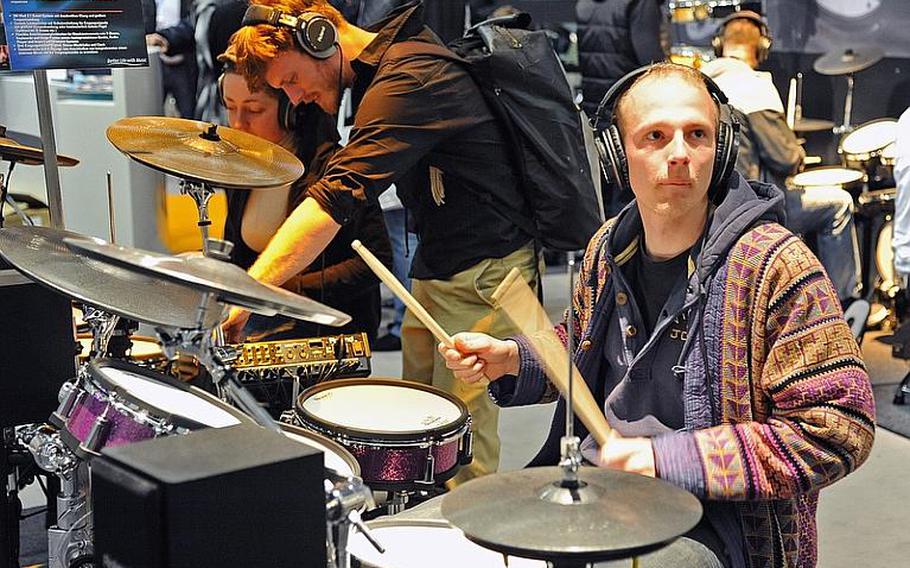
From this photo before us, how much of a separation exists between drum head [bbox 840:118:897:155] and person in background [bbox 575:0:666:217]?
3.32ft

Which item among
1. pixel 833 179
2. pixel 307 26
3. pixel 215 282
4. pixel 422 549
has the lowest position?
pixel 833 179

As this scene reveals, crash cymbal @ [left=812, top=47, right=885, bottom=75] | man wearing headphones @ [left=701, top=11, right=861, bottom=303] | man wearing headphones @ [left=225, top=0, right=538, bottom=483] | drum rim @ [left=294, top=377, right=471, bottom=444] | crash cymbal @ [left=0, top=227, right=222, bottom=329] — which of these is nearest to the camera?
crash cymbal @ [left=0, top=227, right=222, bottom=329]

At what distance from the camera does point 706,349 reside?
199 centimetres

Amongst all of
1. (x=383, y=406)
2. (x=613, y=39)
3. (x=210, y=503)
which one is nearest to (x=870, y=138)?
(x=613, y=39)

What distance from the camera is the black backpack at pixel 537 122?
3023mm

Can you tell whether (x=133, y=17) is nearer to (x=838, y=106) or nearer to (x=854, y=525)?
(x=854, y=525)

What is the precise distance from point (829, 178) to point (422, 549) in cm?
383

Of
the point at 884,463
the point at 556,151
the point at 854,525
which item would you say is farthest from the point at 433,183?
the point at 884,463

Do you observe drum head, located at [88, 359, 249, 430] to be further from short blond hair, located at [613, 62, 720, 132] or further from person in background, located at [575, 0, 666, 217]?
person in background, located at [575, 0, 666, 217]

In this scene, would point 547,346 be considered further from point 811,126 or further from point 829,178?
point 811,126

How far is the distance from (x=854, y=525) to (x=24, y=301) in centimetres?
249

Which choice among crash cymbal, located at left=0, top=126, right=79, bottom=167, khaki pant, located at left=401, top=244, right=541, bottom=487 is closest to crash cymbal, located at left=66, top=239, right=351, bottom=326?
khaki pant, located at left=401, top=244, right=541, bottom=487

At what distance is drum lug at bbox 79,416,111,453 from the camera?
6.16 feet

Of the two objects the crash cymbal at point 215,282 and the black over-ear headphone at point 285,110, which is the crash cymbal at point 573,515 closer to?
the crash cymbal at point 215,282
